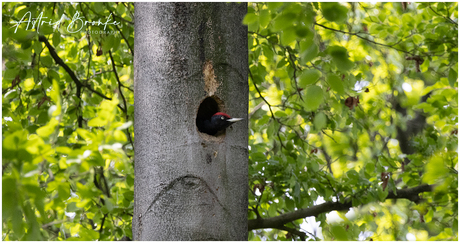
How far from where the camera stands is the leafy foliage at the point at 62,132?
119cm

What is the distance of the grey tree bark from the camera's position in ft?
5.27

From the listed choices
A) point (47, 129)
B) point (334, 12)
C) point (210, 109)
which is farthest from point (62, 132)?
point (334, 12)

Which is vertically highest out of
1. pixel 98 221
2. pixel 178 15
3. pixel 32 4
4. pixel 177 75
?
pixel 32 4

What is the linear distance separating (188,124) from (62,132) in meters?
2.60

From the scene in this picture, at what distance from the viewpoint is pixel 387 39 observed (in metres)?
4.69

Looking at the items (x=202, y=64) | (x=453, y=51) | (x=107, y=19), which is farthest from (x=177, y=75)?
(x=453, y=51)

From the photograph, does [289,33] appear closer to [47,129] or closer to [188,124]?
[188,124]

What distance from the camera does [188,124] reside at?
1.72 m

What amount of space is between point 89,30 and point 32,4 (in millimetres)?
487

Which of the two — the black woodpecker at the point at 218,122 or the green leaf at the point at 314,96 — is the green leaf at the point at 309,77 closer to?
the green leaf at the point at 314,96

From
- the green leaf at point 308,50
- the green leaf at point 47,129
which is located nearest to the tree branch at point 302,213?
the green leaf at point 308,50

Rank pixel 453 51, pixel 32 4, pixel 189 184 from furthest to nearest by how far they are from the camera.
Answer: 1. pixel 453 51
2. pixel 32 4
3. pixel 189 184

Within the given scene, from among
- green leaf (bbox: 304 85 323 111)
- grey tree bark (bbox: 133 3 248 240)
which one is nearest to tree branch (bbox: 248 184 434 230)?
grey tree bark (bbox: 133 3 248 240)

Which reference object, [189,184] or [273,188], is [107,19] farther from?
[189,184]
